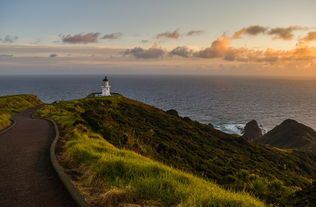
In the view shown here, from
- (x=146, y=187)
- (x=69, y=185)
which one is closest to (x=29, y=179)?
(x=69, y=185)

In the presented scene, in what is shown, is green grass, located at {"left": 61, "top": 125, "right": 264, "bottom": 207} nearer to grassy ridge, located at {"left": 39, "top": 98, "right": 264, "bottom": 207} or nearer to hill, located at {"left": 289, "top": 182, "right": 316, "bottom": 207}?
grassy ridge, located at {"left": 39, "top": 98, "right": 264, "bottom": 207}

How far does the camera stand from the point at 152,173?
7602 mm

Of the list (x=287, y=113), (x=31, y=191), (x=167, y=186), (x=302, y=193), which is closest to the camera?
(x=167, y=186)

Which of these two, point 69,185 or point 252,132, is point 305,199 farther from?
point 252,132

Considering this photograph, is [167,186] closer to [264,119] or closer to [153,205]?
[153,205]

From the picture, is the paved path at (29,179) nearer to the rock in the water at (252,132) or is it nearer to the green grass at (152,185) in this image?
the green grass at (152,185)

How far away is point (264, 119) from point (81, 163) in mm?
113457

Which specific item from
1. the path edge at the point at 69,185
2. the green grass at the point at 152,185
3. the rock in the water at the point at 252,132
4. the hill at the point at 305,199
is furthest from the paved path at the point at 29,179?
the rock in the water at the point at 252,132

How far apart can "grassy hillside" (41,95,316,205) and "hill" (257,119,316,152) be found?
1758 cm

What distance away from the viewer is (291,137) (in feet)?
239

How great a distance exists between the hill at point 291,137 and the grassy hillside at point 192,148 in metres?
17.6

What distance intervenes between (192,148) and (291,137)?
5465cm

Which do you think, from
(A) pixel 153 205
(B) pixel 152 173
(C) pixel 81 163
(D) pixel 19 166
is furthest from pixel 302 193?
(D) pixel 19 166

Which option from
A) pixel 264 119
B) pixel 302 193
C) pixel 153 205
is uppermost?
pixel 153 205
